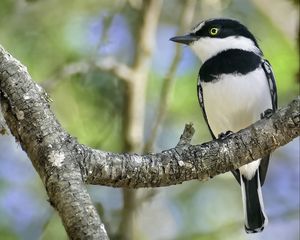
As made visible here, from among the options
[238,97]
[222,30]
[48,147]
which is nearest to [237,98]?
[238,97]

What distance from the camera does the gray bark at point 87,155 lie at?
2154 mm

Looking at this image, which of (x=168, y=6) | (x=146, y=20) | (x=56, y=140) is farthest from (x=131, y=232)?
(x=168, y=6)

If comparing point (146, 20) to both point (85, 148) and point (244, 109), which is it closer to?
point (244, 109)

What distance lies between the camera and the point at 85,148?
96.3 inches

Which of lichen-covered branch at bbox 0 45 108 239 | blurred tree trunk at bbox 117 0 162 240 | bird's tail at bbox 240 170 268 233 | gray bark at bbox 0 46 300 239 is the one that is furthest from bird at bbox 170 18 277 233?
lichen-covered branch at bbox 0 45 108 239

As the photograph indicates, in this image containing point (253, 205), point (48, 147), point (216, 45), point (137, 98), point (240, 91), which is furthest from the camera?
point (137, 98)

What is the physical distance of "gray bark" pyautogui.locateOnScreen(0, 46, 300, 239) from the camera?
84.8 inches

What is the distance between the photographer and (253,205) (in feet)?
13.7

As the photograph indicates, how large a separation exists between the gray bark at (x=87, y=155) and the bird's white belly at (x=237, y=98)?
4.28 feet

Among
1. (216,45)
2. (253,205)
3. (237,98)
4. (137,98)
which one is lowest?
(253,205)

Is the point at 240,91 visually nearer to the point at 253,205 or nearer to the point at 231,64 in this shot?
the point at 231,64

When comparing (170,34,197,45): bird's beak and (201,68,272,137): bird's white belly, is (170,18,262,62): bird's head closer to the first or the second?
(170,34,197,45): bird's beak

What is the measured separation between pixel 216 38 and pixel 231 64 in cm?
41

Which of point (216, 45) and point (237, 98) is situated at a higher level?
point (216, 45)
